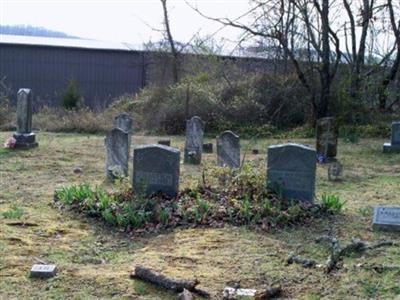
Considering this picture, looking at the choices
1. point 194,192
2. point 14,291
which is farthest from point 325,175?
point 14,291

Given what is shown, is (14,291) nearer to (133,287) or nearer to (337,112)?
(133,287)

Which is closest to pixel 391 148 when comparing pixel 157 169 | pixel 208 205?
pixel 157 169

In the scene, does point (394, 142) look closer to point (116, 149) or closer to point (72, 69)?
point (116, 149)

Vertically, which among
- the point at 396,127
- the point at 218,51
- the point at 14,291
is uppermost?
the point at 218,51

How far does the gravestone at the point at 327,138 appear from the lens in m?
12.4

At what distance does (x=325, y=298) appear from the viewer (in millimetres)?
4336

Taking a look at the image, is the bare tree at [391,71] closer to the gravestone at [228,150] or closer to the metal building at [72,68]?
the gravestone at [228,150]

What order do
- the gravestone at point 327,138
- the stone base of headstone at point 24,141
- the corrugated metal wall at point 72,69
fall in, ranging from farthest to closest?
the corrugated metal wall at point 72,69 → the stone base of headstone at point 24,141 → the gravestone at point 327,138

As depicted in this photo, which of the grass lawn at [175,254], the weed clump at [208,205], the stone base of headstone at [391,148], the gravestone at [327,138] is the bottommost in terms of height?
the grass lawn at [175,254]

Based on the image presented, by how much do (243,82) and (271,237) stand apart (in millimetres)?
15164

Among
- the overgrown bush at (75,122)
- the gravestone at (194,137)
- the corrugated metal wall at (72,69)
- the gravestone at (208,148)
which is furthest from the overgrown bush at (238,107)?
the corrugated metal wall at (72,69)

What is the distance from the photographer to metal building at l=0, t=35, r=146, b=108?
34.3 m

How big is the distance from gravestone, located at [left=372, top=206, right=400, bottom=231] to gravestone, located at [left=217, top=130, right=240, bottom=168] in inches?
172

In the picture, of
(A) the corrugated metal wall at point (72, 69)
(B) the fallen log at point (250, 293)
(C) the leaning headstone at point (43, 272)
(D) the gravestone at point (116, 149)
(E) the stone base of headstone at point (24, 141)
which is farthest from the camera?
(A) the corrugated metal wall at point (72, 69)
